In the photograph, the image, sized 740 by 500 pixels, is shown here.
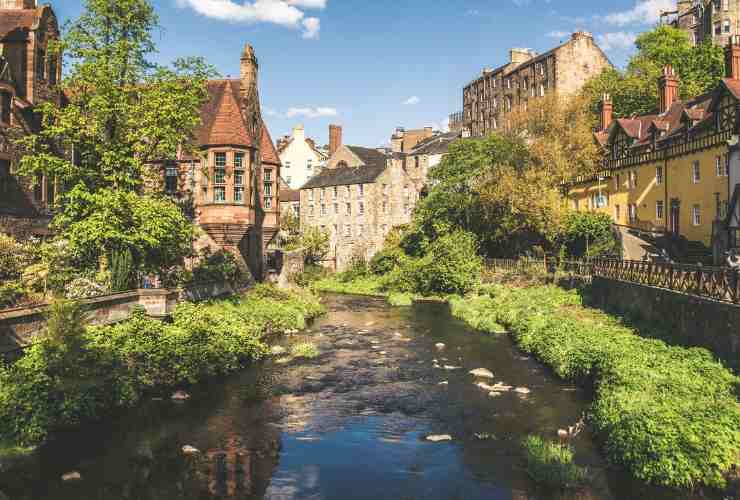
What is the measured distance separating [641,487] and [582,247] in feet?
123

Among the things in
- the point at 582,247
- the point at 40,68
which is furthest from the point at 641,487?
the point at 582,247

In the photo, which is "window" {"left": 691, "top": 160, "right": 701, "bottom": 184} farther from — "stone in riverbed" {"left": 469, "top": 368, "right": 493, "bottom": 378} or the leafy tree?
the leafy tree

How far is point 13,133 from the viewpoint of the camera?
24016 millimetres

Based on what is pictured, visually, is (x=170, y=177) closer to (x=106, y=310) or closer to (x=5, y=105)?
(x=5, y=105)

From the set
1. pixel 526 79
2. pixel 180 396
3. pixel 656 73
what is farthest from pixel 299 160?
pixel 180 396

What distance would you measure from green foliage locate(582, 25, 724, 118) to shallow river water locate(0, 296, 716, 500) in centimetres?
4610

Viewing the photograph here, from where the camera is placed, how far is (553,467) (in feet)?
40.7

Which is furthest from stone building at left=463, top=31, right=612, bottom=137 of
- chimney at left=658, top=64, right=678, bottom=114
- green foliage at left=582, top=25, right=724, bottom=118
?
chimney at left=658, top=64, right=678, bottom=114

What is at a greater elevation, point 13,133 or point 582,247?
point 13,133

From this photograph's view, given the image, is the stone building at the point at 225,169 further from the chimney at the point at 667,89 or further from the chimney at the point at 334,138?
the chimney at the point at 334,138

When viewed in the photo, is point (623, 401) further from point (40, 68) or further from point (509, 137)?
point (509, 137)

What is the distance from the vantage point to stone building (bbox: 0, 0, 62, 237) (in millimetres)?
23656

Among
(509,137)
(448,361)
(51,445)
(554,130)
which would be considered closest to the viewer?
(51,445)

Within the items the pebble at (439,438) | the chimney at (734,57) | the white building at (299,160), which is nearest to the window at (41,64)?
the pebble at (439,438)
